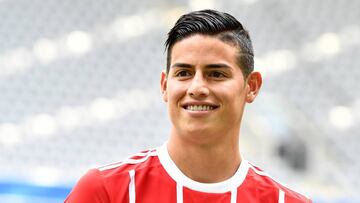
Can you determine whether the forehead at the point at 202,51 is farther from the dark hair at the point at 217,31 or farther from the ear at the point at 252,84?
the ear at the point at 252,84

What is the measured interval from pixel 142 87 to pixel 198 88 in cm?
529

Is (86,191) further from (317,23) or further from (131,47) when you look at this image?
(317,23)

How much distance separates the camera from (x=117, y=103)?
6715 millimetres

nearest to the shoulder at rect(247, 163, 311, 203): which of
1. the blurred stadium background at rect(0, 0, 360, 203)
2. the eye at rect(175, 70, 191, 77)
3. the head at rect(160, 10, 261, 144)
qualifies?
the head at rect(160, 10, 261, 144)

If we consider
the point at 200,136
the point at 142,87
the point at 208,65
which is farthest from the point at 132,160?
the point at 142,87

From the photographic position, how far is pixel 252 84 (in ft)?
5.71

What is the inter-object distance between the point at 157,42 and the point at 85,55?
78 cm

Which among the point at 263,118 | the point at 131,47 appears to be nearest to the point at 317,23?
the point at 263,118

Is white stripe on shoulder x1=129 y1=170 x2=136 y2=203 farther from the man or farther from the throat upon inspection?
the throat

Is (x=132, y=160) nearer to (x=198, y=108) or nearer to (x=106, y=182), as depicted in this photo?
(x=106, y=182)

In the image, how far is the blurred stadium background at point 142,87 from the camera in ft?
20.9

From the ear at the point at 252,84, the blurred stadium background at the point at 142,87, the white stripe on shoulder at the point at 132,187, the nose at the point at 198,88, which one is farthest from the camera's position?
the blurred stadium background at the point at 142,87

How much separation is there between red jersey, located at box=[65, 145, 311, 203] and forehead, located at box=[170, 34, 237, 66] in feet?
0.94

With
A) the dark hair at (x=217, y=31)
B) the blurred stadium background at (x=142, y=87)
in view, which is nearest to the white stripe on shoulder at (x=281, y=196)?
the dark hair at (x=217, y=31)
